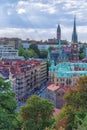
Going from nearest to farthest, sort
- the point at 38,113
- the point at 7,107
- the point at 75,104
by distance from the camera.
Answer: the point at 7,107
the point at 38,113
the point at 75,104

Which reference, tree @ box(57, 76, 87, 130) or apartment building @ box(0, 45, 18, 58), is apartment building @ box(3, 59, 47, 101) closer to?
tree @ box(57, 76, 87, 130)

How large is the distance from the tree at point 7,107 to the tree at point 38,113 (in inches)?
192

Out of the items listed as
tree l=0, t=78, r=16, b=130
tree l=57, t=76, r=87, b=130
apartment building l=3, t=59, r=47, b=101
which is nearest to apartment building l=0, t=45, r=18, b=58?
apartment building l=3, t=59, r=47, b=101

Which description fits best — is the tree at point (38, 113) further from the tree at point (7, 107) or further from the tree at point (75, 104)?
the tree at point (7, 107)

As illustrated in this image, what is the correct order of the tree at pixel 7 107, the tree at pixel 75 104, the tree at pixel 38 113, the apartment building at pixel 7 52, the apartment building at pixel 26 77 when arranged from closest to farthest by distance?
1. the tree at pixel 7 107
2. the tree at pixel 38 113
3. the tree at pixel 75 104
4. the apartment building at pixel 26 77
5. the apartment building at pixel 7 52

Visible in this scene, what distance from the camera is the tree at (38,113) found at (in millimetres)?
25516

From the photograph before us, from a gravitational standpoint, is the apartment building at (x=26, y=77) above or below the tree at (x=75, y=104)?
below

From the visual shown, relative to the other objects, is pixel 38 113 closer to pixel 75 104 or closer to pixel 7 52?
pixel 75 104

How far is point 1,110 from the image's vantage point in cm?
1944

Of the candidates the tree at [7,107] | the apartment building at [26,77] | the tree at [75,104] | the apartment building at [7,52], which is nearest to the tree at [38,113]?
the tree at [75,104]

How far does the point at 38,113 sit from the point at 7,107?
5.57 m

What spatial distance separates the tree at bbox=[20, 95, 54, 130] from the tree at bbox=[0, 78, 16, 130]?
4888 mm

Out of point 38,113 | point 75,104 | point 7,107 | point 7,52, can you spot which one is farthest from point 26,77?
point 7,52

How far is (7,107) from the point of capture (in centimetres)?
2048
